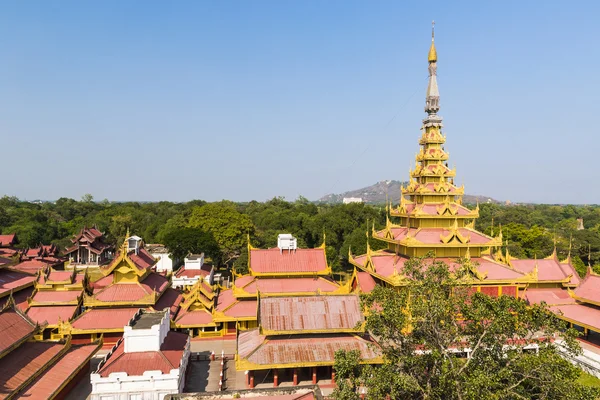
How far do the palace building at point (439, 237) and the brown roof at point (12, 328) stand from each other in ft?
61.9

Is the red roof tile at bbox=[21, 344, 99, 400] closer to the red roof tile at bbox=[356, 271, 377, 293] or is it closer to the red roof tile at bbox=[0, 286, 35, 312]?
the red roof tile at bbox=[0, 286, 35, 312]

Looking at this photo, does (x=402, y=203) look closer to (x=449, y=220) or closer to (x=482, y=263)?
(x=449, y=220)

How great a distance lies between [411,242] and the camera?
25.0 m

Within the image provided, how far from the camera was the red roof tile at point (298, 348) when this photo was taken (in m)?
18.0

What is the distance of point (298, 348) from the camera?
1858 cm

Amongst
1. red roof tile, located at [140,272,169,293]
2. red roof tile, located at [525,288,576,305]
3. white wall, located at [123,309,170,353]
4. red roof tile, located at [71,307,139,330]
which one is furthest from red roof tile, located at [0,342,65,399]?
red roof tile, located at [525,288,576,305]

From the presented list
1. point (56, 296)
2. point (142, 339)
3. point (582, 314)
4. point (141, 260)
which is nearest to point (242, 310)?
point (142, 339)

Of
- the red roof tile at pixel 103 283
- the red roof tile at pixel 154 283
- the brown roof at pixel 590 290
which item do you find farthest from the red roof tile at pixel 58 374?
the brown roof at pixel 590 290

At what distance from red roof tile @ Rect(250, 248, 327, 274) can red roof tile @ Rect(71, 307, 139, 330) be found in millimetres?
8470

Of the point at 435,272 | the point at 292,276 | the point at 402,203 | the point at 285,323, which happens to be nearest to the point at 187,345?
the point at 285,323

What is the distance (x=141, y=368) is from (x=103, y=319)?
7887 millimetres

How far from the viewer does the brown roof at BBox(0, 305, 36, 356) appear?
15.7 m

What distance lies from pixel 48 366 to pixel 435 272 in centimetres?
1705

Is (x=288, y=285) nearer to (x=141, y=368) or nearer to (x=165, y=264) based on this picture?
(x=141, y=368)
